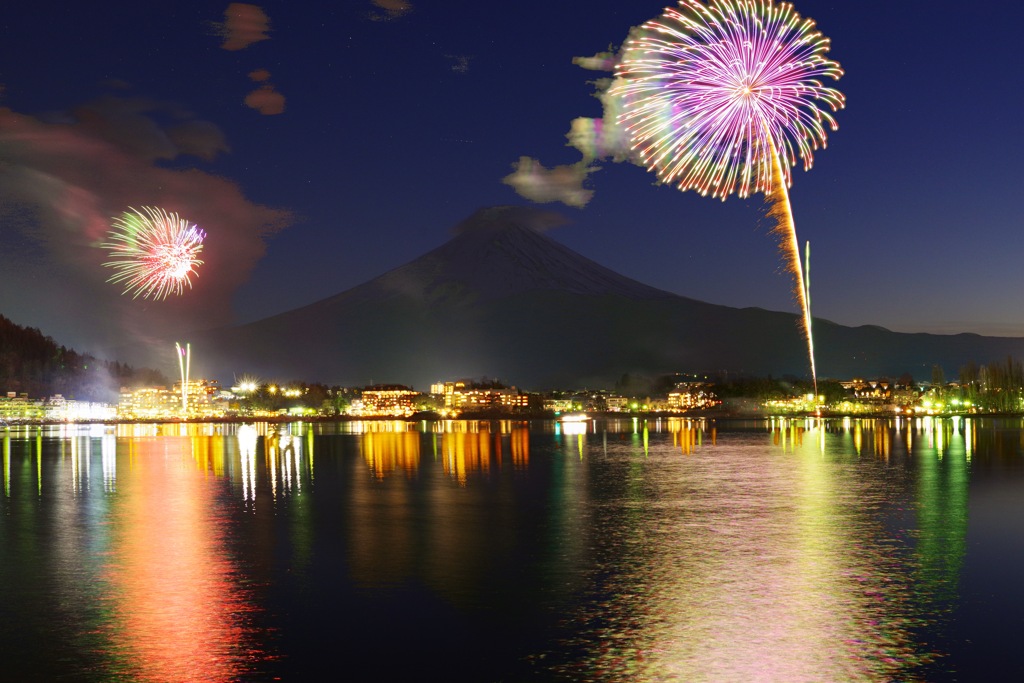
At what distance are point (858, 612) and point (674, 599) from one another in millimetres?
2779

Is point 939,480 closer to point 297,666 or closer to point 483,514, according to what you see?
point 483,514

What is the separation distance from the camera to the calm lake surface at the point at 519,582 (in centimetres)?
1322

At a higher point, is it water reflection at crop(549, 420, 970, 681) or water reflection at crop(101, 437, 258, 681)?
water reflection at crop(101, 437, 258, 681)

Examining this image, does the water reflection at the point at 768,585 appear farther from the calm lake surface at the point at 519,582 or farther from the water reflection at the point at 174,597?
the water reflection at the point at 174,597

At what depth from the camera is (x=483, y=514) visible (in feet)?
100

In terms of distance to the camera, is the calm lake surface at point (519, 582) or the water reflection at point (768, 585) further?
the calm lake surface at point (519, 582)

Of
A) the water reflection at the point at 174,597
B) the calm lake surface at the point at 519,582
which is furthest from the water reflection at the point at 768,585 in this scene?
the water reflection at the point at 174,597

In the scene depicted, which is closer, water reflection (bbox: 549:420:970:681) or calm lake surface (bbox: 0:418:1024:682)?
water reflection (bbox: 549:420:970:681)

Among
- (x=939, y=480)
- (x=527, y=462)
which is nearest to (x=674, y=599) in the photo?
(x=939, y=480)

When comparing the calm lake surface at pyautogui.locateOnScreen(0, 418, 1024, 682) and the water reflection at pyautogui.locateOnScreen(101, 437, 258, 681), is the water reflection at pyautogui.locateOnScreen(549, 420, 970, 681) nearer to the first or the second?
the calm lake surface at pyautogui.locateOnScreen(0, 418, 1024, 682)

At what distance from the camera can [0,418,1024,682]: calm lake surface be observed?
13219 millimetres

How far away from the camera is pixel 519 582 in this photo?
739 inches

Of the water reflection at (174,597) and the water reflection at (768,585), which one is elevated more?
the water reflection at (174,597)

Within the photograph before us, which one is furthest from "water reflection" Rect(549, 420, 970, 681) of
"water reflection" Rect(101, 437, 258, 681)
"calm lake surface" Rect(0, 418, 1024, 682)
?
"water reflection" Rect(101, 437, 258, 681)
